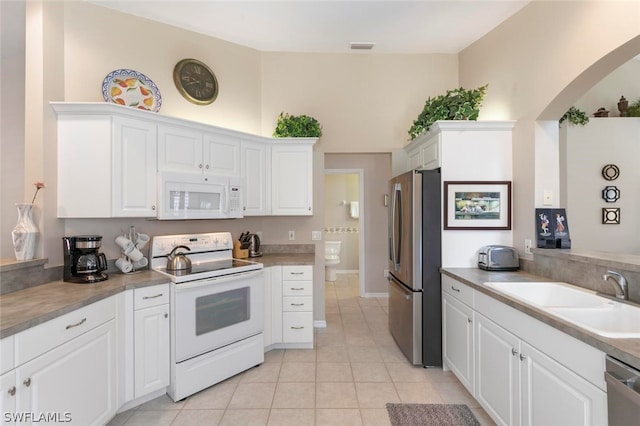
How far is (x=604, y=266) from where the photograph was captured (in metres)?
1.82

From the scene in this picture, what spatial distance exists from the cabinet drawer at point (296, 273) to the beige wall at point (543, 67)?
199 centimetres

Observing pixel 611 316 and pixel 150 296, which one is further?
pixel 150 296

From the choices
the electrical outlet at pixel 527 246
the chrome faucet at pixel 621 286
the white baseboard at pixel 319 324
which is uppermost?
the electrical outlet at pixel 527 246

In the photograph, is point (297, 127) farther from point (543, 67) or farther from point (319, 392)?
point (319, 392)

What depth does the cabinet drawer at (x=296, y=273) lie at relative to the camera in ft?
10.3

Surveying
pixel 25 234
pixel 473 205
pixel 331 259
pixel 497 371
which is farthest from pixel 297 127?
pixel 331 259

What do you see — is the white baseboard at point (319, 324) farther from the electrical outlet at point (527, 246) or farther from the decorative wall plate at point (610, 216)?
the decorative wall plate at point (610, 216)

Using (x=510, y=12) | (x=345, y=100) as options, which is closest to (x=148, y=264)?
(x=345, y=100)

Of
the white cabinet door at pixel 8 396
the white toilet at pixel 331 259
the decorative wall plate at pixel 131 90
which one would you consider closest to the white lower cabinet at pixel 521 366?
the white cabinet door at pixel 8 396

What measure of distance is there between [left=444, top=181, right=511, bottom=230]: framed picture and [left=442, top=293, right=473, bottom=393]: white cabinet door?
0.69 meters

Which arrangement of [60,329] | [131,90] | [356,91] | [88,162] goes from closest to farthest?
1. [60,329]
2. [88,162]
3. [131,90]
4. [356,91]

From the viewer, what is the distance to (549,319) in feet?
4.65

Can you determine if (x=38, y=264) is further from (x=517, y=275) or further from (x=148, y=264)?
(x=517, y=275)

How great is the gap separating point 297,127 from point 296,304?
77.8 inches
